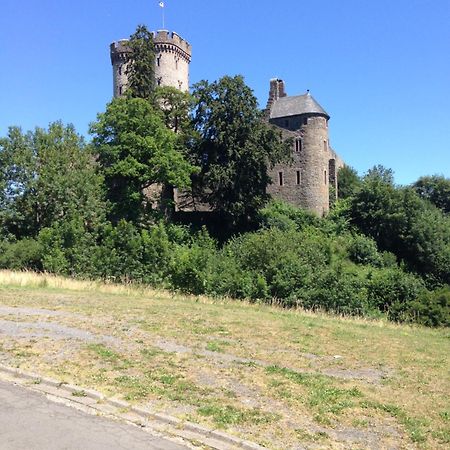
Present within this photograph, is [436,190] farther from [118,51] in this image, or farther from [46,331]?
[46,331]

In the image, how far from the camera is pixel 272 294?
99.7 ft

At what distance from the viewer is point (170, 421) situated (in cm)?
646

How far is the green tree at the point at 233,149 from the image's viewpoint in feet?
141

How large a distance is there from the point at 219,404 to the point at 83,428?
191 cm

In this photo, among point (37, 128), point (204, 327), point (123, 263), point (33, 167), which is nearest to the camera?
point (204, 327)

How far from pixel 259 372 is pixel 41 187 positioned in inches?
1258

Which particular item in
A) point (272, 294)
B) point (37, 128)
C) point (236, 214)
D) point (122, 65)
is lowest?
point (272, 294)

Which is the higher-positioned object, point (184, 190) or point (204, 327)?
point (184, 190)

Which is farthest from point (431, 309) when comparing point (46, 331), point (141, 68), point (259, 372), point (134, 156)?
point (141, 68)

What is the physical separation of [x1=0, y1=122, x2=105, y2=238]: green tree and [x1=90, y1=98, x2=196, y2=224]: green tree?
2.22 metres

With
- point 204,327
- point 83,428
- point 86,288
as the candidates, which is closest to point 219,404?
point 83,428

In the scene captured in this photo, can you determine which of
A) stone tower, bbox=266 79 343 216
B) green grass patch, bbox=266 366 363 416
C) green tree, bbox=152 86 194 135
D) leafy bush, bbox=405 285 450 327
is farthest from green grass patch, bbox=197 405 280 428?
stone tower, bbox=266 79 343 216

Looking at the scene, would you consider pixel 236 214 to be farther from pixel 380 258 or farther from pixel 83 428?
pixel 83 428

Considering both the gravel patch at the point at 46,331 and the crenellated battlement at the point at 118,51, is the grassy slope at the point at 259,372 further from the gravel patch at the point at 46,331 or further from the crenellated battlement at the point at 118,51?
the crenellated battlement at the point at 118,51
